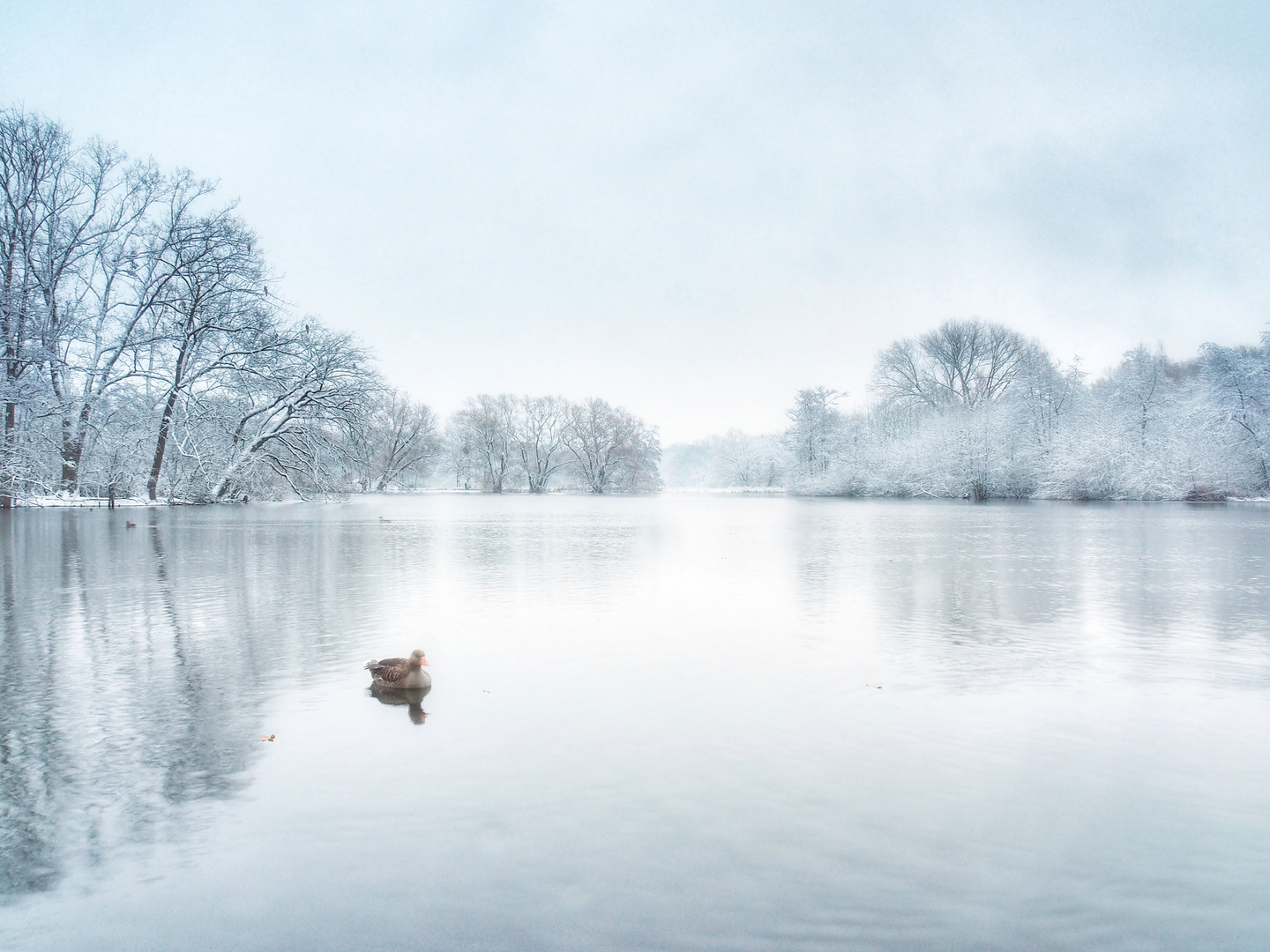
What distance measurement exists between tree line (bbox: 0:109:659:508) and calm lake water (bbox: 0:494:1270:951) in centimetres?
2217

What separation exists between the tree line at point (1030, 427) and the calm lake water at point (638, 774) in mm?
39516

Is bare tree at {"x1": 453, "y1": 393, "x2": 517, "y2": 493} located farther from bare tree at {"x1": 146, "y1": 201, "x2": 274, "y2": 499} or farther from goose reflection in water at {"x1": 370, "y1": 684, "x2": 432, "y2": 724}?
goose reflection in water at {"x1": 370, "y1": 684, "x2": 432, "y2": 724}

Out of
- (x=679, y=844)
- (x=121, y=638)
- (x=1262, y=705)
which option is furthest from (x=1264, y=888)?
(x=121, y=638)

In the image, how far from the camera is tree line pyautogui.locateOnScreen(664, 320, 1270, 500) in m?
41.2

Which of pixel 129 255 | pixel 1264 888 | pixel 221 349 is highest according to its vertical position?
pixel 129 255

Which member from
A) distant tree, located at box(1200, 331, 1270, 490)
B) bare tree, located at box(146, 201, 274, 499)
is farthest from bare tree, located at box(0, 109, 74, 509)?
distant tree, located at box(1200, 331, 1270, 490)

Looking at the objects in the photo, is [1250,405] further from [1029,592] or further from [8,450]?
[8,450]

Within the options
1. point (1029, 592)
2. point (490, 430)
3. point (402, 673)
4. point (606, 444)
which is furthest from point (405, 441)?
point (402, 673)

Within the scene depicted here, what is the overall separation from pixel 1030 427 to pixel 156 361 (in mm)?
47010

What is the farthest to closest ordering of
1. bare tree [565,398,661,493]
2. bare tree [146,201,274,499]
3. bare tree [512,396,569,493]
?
1. bare tree [512,396,569,493]
2. bare tree [565,398,661,493]
3. bare tree [146,201,274,499]

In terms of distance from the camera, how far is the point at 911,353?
57625mm

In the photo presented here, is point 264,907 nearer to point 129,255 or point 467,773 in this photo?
point 467,773

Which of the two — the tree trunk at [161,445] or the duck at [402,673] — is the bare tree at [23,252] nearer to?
the tree trunk at [161,445]

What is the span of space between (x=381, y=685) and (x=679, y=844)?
2777 mm
